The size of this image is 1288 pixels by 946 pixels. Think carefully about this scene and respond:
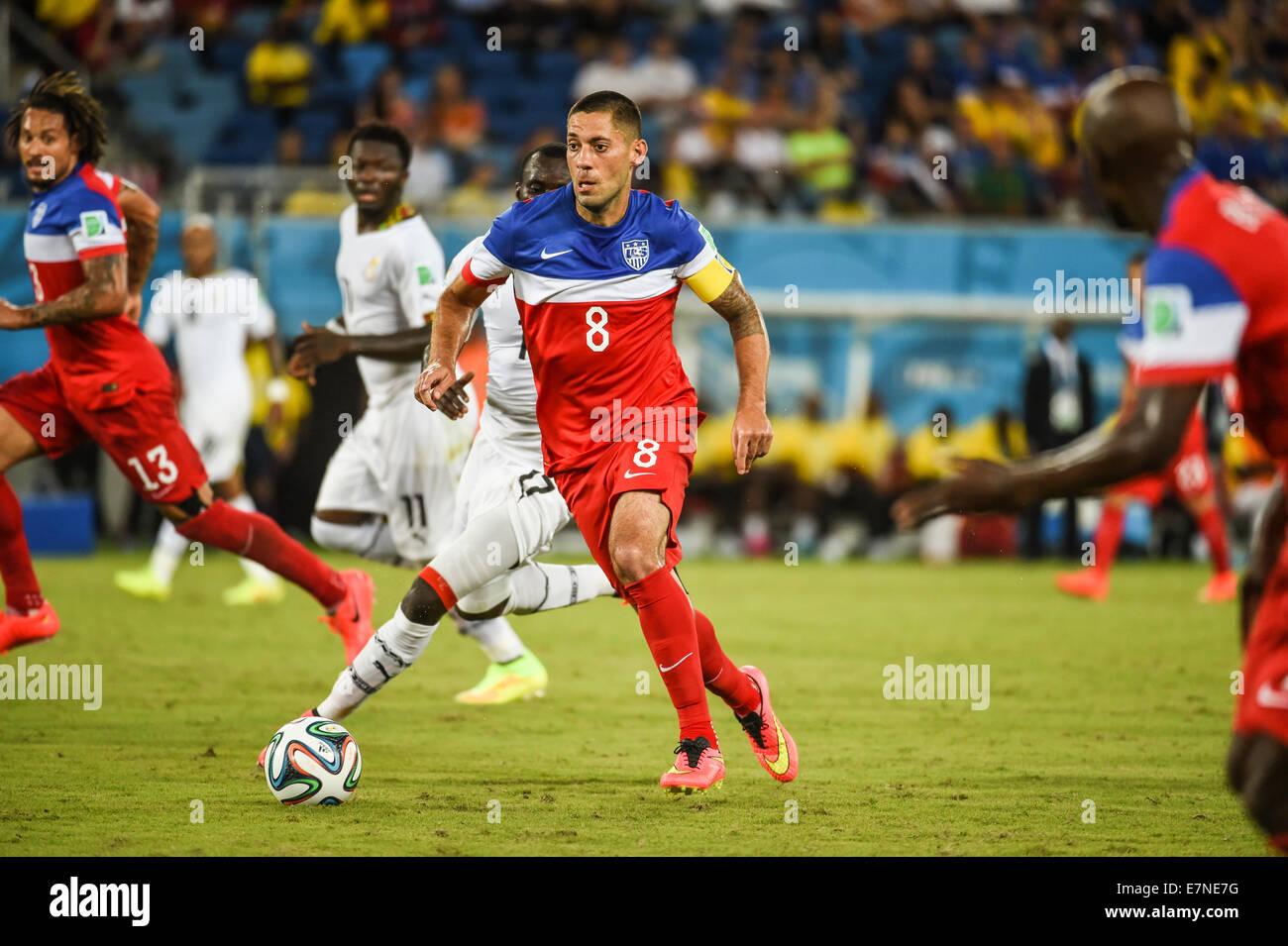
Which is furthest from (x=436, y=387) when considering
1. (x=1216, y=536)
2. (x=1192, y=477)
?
(x=1216, y=536)

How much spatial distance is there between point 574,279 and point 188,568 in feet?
33.4

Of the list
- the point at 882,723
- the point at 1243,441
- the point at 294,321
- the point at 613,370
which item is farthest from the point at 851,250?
the point at 613,370

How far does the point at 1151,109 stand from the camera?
383 centimetres

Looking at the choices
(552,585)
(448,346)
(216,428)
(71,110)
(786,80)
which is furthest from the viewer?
(786,80)

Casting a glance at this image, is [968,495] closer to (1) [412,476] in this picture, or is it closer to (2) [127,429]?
(1) [412,476]

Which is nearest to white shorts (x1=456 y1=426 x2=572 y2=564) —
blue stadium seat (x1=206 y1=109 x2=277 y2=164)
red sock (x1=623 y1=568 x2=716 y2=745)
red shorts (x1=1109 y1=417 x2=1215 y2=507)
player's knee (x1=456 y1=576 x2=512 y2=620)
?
player's knee (x1=456 y1=576 x2=512 y2=620)

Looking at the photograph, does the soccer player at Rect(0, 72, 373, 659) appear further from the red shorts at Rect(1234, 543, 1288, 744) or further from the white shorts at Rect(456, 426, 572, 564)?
the red shorts at Rect(1234, 543, 1288, 744)

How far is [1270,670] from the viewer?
3.59m

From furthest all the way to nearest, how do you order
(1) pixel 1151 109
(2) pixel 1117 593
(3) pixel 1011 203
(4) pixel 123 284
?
(3) pixel 1011 203
(2) pixel 1117 593
(4) pixel 123 284
(1) pixel 1151 109

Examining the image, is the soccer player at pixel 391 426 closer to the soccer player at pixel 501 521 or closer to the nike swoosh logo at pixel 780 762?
the soccer player at pixel 501 521

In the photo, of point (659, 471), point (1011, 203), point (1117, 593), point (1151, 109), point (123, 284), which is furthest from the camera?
point (1011, 203)

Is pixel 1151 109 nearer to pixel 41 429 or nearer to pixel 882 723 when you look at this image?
pixel 882 723

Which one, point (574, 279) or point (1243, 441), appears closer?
point (574, 279)

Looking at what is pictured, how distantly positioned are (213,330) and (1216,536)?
8.63 metres
